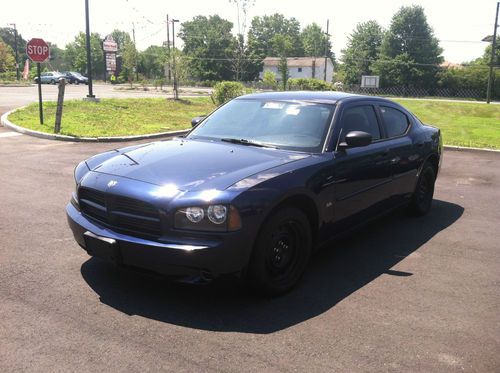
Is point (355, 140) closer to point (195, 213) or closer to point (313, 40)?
point (195, 213)

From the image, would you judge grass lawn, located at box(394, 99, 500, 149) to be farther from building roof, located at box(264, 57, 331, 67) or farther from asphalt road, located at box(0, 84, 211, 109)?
building roof, located at box(264, 57, 331, 67)

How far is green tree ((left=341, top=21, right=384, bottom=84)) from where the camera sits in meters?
72.6

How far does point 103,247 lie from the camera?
12.1ft

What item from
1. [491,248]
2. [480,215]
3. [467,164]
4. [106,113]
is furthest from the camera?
[106,113]

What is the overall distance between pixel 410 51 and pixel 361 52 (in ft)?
29.5

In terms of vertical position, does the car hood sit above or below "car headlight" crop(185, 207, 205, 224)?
above

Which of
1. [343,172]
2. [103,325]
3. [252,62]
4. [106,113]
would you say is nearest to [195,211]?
[103,325]

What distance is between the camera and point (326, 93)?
5.50m

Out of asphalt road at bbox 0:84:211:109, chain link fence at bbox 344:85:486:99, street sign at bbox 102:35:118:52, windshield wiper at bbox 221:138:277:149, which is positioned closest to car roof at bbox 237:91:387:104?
windshield wiper at bbox 221:138:277:149

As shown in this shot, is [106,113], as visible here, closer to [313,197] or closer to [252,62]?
[313,197]

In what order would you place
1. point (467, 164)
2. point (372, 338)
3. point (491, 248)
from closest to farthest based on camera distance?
point (372, 338), point (491, 248), point (467, 164)

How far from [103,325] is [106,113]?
1572cm

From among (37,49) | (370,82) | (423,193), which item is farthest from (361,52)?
(423,193)

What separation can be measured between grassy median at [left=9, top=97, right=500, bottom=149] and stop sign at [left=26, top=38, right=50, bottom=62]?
1921 mm
